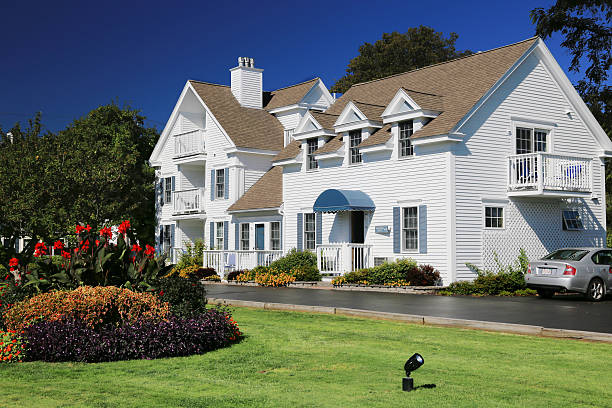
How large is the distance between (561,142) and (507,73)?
161 inches

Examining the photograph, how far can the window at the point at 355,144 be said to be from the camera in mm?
28797

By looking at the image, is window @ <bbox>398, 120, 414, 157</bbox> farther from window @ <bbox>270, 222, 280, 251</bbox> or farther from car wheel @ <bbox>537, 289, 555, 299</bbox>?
window @ <bbox>270, 222, 280, 251</bbox>

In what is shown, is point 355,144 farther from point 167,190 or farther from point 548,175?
point 167,190

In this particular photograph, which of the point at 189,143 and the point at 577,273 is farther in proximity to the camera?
the point at 189,143

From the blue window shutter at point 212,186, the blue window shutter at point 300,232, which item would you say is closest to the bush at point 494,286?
the blue window shutter at point 300,232

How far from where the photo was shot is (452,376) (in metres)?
8.49

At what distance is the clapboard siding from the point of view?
81.5 feet

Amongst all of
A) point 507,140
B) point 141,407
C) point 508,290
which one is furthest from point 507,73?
point 141,407

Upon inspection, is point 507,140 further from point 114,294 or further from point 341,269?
point 114,294

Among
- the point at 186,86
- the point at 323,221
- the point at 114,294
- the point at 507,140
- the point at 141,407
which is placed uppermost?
the point at 186,86

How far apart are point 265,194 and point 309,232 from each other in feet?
13.9

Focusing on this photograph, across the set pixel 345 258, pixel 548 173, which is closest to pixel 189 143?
pixel 345 258

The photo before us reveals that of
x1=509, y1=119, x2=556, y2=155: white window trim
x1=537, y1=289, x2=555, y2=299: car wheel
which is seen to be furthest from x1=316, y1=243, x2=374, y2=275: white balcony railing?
x1=537, y1=289, x2=555, y2=299: car wheel

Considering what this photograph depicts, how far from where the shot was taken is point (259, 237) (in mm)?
33906
